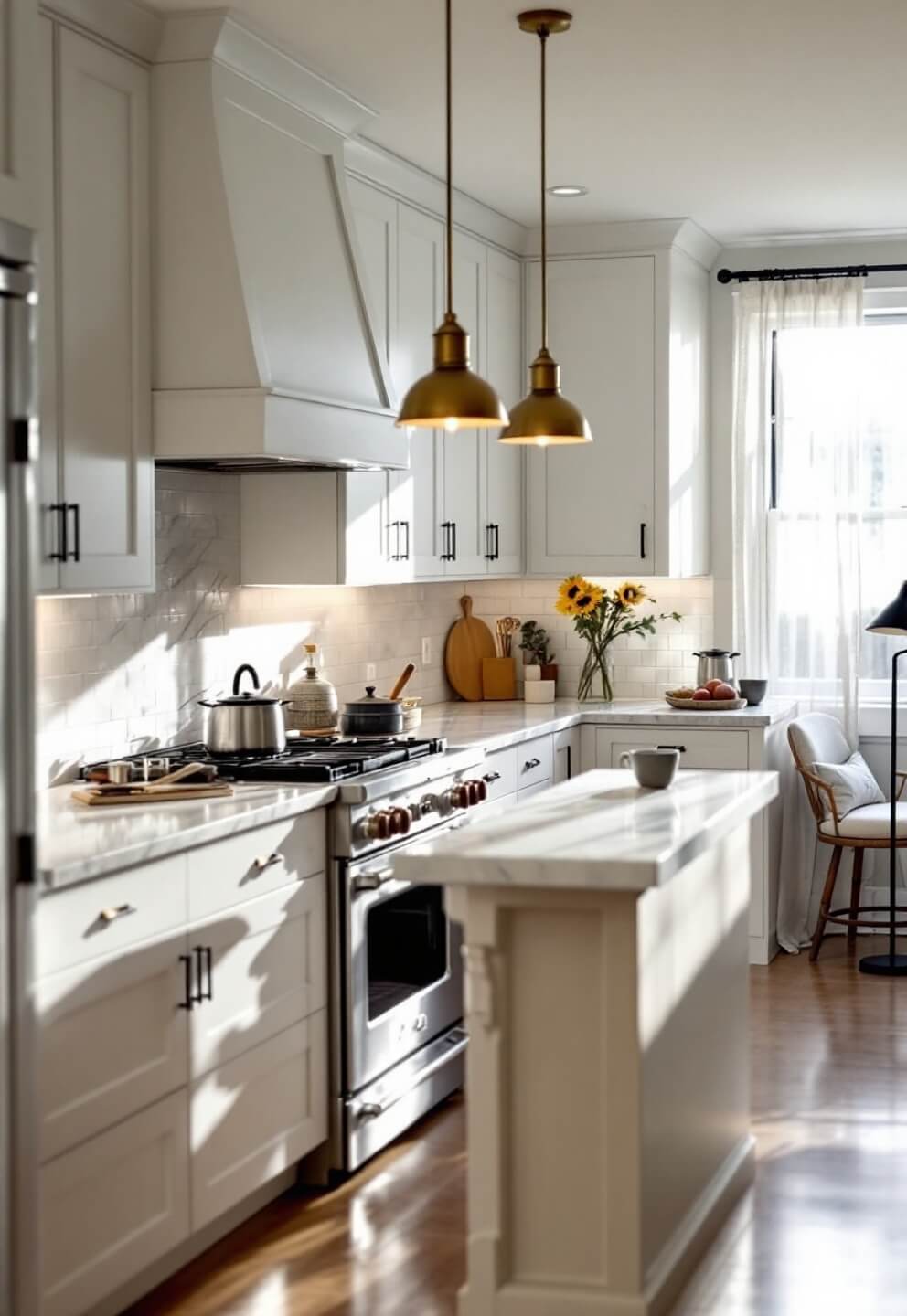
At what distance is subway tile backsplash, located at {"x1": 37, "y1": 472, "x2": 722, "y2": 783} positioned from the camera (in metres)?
4.05

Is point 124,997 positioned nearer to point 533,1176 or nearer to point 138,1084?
point 138,1084

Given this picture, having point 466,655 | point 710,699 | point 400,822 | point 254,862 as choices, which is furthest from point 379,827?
point 466,655

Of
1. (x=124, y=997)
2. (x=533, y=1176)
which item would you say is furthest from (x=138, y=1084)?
(x=533, y=1176)

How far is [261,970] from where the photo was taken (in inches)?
145

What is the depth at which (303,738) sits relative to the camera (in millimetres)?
4801

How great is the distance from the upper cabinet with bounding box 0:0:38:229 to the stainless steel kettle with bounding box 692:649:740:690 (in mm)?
4143

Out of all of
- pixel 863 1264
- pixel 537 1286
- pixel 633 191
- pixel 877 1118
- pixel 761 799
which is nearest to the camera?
pixel 537 1286

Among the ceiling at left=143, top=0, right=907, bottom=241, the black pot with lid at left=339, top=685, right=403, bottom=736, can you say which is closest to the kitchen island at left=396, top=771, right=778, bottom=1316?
the black pot with lid at left=339, top=685, right=403, bottom=736

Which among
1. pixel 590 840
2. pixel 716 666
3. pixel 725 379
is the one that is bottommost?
pixel 590 840

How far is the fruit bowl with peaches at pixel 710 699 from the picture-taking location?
628 cm

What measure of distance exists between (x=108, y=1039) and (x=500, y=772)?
2384mm

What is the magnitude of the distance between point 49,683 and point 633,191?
297 cm

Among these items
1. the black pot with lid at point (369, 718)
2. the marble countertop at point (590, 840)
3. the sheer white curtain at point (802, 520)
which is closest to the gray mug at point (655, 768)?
the marble countertop at point (590, 840)

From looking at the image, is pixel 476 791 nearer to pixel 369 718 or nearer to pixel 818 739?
pixel 369 718
